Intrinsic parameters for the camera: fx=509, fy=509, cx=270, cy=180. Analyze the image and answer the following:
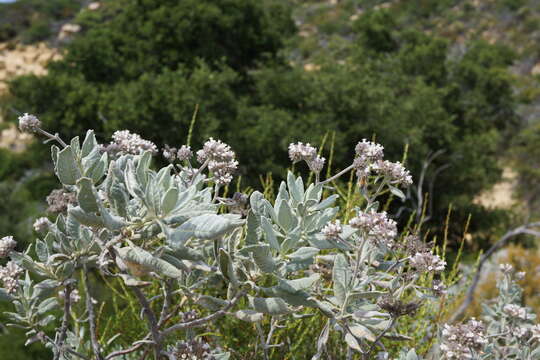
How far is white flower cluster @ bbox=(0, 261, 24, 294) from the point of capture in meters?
1.41

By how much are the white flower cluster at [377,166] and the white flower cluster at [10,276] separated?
1.02 metres

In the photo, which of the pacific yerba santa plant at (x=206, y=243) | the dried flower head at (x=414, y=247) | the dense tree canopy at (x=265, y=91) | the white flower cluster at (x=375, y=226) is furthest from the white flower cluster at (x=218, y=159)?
the dense tree canopy at (x=265, y=91)

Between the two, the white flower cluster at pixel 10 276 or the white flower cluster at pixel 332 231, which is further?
the white flower cluster at pixel 10 276

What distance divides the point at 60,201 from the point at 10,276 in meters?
0.26

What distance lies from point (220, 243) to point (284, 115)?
8.06 metres

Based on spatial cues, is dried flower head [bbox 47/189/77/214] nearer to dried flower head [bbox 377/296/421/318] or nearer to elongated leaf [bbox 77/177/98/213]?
elongated leaf [bbox 77/177/98/213]

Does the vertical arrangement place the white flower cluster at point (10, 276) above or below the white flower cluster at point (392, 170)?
below

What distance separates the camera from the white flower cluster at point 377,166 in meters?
1.47

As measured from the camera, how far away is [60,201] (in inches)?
61.4

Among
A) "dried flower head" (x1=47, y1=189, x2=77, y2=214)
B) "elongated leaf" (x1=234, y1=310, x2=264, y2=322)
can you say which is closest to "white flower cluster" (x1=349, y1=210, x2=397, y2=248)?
"elongated leaf" (x1=234, y1=310, x2=264, y2=322)

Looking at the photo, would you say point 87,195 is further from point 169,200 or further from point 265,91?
point 265,91

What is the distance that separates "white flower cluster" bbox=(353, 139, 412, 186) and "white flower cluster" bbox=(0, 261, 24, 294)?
102 centimetres

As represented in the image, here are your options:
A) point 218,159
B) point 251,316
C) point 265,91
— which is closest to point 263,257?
point 251,316

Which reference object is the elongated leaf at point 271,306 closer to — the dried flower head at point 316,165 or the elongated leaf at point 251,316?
the elongated leaf at point 251,316
